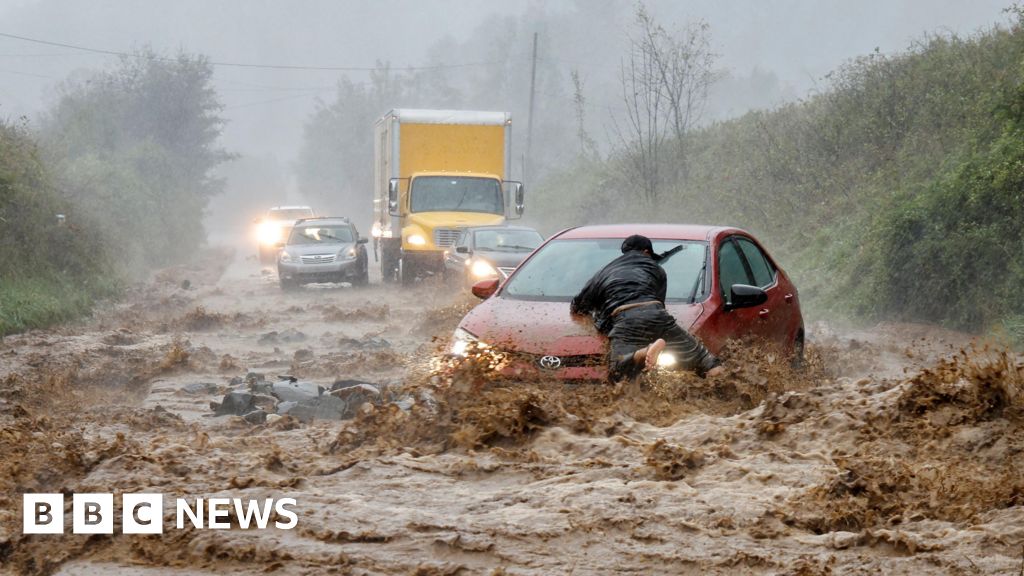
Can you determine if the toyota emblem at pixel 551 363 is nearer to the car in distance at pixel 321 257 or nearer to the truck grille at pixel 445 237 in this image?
the truck grille at pixel 445 237

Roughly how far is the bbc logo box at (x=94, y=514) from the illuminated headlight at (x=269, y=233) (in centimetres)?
3052

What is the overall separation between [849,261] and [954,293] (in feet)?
14.3

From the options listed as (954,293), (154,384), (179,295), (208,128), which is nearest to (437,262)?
(179,295)

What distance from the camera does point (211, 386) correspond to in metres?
12.2

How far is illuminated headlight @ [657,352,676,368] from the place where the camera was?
8.23m

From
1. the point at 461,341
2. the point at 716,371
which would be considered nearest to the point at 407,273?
the point at 461,341

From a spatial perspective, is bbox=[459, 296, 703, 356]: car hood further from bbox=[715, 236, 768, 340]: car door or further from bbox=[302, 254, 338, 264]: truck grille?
bbox=[302, 254, 338, 264]: truck grille

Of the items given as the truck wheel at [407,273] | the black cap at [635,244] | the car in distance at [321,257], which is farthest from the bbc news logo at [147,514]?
the car in distance at [321,257]

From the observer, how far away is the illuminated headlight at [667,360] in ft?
27.0

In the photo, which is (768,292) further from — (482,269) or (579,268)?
(482,269)

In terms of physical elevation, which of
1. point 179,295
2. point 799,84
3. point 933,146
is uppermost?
point 799,84

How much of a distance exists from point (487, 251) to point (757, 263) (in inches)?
463

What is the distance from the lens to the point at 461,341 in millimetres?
8773

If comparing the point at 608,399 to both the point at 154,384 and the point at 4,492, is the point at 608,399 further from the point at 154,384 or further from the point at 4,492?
the point at 154,384
